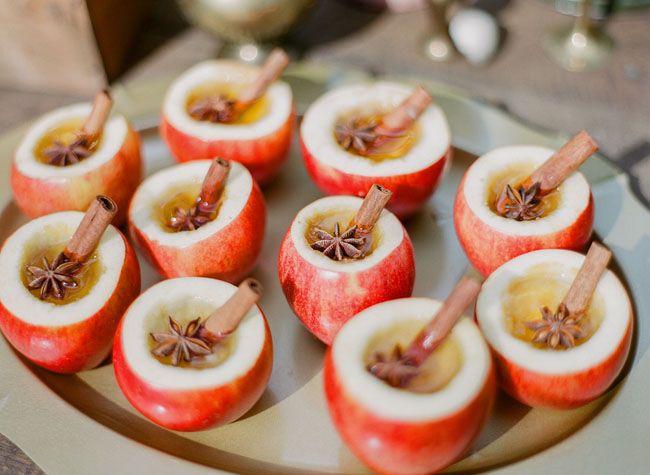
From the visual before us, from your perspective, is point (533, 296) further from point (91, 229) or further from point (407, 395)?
point (91, 229)

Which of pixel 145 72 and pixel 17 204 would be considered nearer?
pixel 17 204

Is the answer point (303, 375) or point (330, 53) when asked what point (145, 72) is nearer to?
point (330, 53)

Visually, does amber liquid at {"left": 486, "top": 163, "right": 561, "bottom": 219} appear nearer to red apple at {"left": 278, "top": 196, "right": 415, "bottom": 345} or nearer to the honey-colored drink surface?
red apple at {"left": 278, "top": 196, "right": 415, "bottom": 345}

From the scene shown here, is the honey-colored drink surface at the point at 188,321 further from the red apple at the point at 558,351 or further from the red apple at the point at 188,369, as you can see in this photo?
the red apple at the point at 558,351

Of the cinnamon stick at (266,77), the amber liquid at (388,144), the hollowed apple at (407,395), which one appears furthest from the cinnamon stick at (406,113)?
the hollowed apple at (407,395)

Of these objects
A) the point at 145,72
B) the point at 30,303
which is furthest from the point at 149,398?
the point at 145,72
